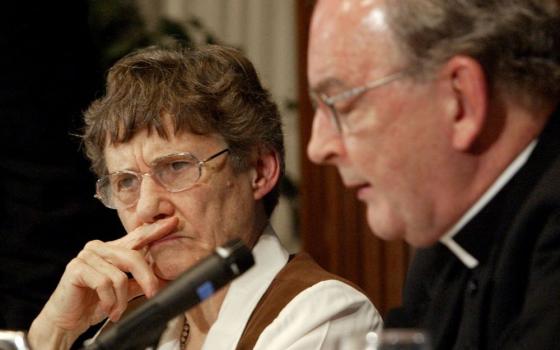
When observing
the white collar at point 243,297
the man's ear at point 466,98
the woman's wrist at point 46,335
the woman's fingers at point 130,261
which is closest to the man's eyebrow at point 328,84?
the man's ear at point 466,98

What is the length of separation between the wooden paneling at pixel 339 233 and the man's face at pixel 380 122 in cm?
247

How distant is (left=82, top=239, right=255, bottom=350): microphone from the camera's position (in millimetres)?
1525

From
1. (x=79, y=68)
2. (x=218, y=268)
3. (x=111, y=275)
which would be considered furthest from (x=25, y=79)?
(x=218, y=268)

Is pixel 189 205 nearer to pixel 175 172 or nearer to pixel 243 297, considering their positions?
pixel 175 172

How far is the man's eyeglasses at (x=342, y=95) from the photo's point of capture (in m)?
1.62

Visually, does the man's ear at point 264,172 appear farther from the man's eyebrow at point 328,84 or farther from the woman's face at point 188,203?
the man's eyebrow at point 328,84

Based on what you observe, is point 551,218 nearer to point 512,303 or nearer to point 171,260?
point 512,303

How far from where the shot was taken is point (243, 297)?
2.37 metres

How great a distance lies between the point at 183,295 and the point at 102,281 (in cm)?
86

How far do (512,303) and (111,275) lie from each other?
1.02 meters

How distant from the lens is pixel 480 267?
168 centimetres

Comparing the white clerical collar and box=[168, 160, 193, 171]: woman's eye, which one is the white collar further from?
the white clerical collar

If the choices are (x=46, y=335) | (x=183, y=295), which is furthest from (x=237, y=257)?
(x=46, y=335)

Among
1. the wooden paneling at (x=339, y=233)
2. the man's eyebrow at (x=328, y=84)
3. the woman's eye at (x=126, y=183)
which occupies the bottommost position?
the wooden paneling at (x=339, y=233)
